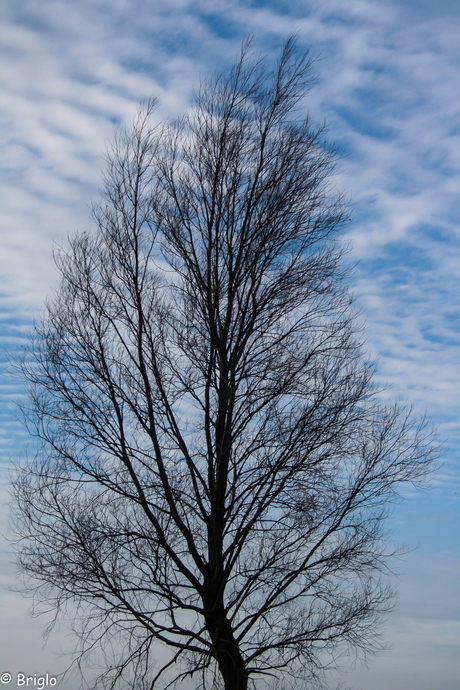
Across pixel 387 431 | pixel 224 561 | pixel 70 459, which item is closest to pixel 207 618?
pixel 224 561

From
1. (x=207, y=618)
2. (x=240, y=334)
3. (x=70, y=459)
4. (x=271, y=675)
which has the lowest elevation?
(x=271, y=675)

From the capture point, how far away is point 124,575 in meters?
7.92

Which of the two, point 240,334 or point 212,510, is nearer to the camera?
point 212,510

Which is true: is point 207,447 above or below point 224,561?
above

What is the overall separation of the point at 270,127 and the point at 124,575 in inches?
250

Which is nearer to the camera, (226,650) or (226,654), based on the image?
(226,650)

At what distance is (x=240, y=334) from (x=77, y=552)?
3471 mm

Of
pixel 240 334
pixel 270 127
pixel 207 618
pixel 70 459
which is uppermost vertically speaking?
pixel 270 127

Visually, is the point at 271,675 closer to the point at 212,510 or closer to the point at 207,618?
the point at 207,618

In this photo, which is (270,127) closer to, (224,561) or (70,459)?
(70,459)

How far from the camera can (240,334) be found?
8797mm

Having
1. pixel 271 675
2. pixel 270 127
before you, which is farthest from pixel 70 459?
pixel 270 127

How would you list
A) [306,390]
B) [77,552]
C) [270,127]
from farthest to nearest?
[270,127] → [306,390] → [77,552]

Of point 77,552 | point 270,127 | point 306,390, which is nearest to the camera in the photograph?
point 77,552
